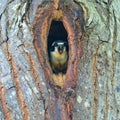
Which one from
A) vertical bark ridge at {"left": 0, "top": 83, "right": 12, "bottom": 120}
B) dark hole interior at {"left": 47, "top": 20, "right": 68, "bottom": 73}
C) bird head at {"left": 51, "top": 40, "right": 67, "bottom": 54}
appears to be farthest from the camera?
bird head at {"left": 51, "top": 40, "right": 67, "bottom": 54}

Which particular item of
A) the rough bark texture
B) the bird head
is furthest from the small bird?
the rough bark texture

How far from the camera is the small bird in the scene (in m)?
2.09

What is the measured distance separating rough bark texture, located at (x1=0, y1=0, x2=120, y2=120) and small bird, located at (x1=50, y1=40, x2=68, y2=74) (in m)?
0.18

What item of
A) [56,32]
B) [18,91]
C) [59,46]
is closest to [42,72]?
[18,91]

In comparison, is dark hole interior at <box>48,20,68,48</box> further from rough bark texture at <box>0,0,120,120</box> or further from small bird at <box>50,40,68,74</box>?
rough bark texture at <box>0,0,120,120</box>

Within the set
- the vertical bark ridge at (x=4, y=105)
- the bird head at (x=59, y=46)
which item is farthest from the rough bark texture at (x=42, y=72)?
the bird head at (x=59, y=46)

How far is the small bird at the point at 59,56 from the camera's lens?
2.09 m

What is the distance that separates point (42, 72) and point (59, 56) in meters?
0.46

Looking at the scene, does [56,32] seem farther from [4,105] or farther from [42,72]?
[4,105]

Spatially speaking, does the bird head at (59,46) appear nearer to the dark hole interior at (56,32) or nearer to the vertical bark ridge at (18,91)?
the dark hole interior at (56,32)

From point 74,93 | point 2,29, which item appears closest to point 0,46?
point 2,29

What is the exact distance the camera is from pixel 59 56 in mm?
2303

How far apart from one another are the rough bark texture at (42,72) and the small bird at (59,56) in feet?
0.60

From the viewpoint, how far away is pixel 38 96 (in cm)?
182
